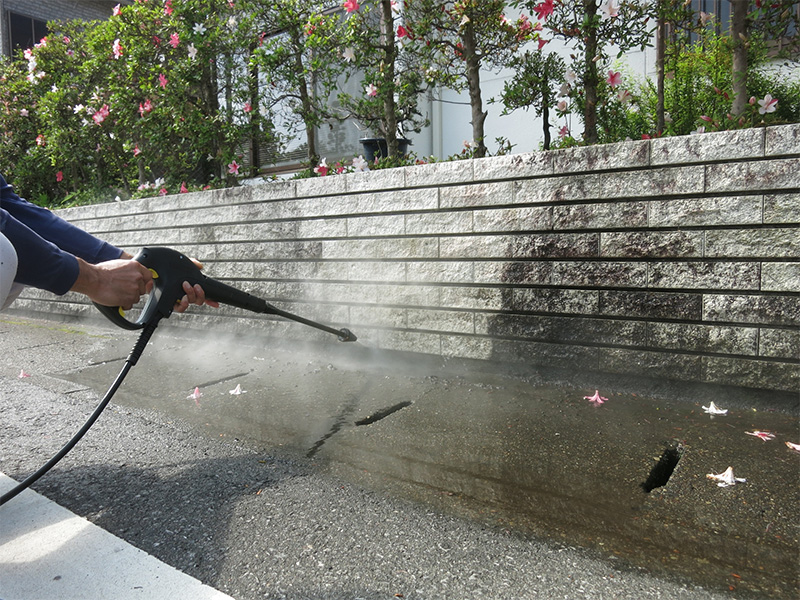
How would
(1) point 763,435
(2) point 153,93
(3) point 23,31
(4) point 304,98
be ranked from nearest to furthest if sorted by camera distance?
(1) point 763,435 → (4) point 304,98 → (2) point 153,93 → (3) point 23,31

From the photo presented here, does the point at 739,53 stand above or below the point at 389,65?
below

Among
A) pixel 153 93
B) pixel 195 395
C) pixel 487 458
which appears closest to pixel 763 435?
pixel 487 458

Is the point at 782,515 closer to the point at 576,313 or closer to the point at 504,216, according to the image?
the point at 576,313

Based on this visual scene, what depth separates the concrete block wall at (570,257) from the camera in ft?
9.29

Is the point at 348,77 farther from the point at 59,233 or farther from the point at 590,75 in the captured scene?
the point at 59,233

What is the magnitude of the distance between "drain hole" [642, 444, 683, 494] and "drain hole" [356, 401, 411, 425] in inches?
55.0

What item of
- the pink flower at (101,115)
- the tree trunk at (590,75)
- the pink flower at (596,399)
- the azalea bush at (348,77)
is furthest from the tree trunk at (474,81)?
the pink flower at (101,115)

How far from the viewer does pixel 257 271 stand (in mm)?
4898

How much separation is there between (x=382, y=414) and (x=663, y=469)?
4.80 feet

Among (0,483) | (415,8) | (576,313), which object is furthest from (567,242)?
(0,483)

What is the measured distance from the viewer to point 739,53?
130 inches

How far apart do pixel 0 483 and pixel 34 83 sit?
25.1 ft

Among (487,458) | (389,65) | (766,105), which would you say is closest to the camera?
(487,458)

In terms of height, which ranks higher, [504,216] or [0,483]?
[504,216]
